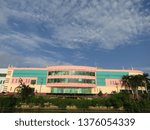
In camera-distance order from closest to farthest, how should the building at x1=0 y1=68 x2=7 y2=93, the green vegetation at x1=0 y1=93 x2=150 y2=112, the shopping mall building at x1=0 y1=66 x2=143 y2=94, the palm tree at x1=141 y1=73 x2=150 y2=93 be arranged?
the green vegetation at x1=0 y1=93 x2=150 y2=112 → the palm tree at x1=141 y1=73 x2=150 y2=93 → the shopping mall building at x1=0 y1=66 x2=143 y2=94 → the building at x1=0 y1=68 x2=7 y2=93

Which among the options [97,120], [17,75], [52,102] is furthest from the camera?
[17,75]

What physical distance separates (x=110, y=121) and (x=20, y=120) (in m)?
3.92

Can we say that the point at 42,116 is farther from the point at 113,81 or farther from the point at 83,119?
the point at 113,81

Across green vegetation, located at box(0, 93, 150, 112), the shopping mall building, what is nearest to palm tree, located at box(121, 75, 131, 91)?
the shopping mall building

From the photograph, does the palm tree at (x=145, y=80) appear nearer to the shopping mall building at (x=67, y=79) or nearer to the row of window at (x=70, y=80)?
the shopping mall building at (x=67, y=79)

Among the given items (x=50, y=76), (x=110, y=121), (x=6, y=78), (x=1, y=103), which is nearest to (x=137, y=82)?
(x=50, y=76)

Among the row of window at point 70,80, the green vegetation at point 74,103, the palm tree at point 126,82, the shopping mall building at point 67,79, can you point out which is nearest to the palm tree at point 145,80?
the palm tree at point 126,82

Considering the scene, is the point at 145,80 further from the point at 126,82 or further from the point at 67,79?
the point at 67,79

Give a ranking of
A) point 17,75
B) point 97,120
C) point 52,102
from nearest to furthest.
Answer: point 97,120, point 52,102, point 17,75

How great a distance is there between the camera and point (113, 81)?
233ft

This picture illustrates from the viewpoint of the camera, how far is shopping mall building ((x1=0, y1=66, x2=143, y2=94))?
67.5m

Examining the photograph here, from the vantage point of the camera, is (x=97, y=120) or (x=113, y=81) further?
(x=113, y=81)

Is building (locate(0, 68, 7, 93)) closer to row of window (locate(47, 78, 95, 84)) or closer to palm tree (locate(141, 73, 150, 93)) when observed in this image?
row of window (locate(47, 78, 95, 84))

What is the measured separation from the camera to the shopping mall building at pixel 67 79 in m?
67.5
